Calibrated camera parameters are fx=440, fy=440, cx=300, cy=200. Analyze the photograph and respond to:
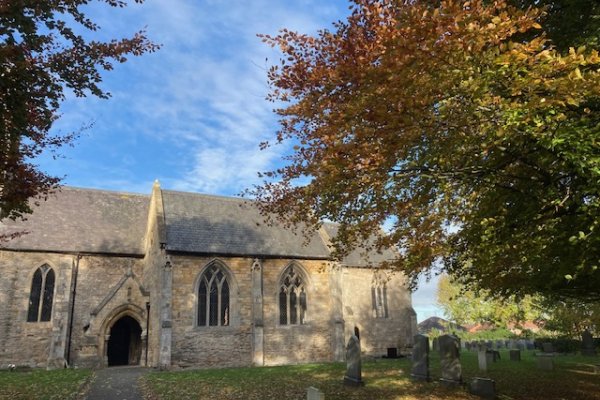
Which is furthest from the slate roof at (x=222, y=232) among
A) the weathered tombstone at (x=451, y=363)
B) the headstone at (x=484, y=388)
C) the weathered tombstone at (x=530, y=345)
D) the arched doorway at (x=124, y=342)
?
the weathered tombstone at (x=530, y=345)

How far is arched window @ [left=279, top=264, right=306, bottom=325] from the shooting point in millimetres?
26000

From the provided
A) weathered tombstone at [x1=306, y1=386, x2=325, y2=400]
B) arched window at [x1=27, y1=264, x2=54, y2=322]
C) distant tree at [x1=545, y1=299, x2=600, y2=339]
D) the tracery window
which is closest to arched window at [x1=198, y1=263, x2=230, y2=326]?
arched window at [x1=27, y1=264, x2=54, y2=322]

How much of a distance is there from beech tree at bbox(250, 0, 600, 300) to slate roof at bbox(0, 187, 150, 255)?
65.4 feet

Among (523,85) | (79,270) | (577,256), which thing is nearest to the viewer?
(523,85)

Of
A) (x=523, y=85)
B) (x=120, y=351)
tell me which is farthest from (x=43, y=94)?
(x=120, y=351)

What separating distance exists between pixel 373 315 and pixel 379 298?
1.36m

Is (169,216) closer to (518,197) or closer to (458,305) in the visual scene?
(518,197)

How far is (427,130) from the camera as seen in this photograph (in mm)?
6320

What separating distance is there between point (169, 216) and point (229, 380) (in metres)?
12.8

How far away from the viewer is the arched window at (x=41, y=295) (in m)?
24.0

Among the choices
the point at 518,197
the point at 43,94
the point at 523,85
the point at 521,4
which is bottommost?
the point at 518,197

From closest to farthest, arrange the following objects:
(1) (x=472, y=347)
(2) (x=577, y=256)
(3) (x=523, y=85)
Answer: (3) (x=523, y=85)
(2) (x=577, y=256)
(1) (x=472, y=347)

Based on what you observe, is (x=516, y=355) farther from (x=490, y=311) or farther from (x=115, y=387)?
(x=490, y=311)

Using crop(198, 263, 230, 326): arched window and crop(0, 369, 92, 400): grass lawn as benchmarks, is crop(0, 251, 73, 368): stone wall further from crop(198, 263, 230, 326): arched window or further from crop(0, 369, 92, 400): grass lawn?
crop(198, 263, 230, 326): arched window
